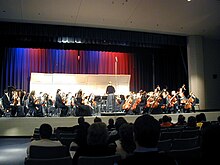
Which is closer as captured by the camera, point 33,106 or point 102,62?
point 33,106

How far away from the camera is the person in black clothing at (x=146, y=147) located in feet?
4.57

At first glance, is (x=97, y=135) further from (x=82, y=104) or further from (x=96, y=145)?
(x=82, y=104)

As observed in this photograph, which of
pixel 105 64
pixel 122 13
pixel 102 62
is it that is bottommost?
pixel 105 64

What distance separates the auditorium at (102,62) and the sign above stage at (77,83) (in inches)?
2.3

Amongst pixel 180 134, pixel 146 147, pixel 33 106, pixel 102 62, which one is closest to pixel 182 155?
pixel 146 147

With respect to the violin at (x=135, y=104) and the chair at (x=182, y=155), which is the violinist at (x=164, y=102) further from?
the chair at (x=182, y=155)

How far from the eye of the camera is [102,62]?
16.2 meters

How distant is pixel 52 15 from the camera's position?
36.4ft

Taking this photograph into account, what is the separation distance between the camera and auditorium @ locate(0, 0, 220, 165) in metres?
10.0

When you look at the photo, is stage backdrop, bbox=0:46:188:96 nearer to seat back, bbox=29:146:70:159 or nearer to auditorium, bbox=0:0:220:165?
auditorium, bbox=0:0:220:165

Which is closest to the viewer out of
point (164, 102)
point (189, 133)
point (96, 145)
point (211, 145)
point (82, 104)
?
point (211, 145)

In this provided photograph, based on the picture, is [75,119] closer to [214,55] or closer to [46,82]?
[46,82]

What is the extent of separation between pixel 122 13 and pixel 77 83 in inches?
238

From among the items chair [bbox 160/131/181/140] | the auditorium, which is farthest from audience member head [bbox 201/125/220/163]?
the auditorium
